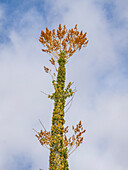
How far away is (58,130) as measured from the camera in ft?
22.7

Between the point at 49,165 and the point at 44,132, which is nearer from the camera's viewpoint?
the point at 49,165

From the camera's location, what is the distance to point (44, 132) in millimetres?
7168

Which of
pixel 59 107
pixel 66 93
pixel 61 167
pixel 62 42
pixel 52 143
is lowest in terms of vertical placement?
pixel 61 167

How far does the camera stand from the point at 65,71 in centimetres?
823

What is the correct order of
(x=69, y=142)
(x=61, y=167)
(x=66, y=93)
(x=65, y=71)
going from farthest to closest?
1. (x=65, y=71)
2. (x=66, y=93)
3. (x=69, y=142)
4. (x=61, y=167)

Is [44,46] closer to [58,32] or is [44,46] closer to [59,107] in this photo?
[58,32]

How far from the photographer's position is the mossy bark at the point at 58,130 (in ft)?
21.5

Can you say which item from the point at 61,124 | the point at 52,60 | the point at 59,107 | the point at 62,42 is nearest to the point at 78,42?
the point at 62,42

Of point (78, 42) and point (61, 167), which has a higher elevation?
point (78, 42)

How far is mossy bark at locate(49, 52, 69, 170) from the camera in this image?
21.5 ft

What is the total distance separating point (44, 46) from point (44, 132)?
11.2 feet

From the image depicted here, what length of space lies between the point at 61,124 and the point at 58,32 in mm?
3606

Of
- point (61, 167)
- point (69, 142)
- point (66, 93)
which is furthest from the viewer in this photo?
point (66, 93)

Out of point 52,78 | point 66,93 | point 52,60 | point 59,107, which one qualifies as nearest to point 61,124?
point 59,107
